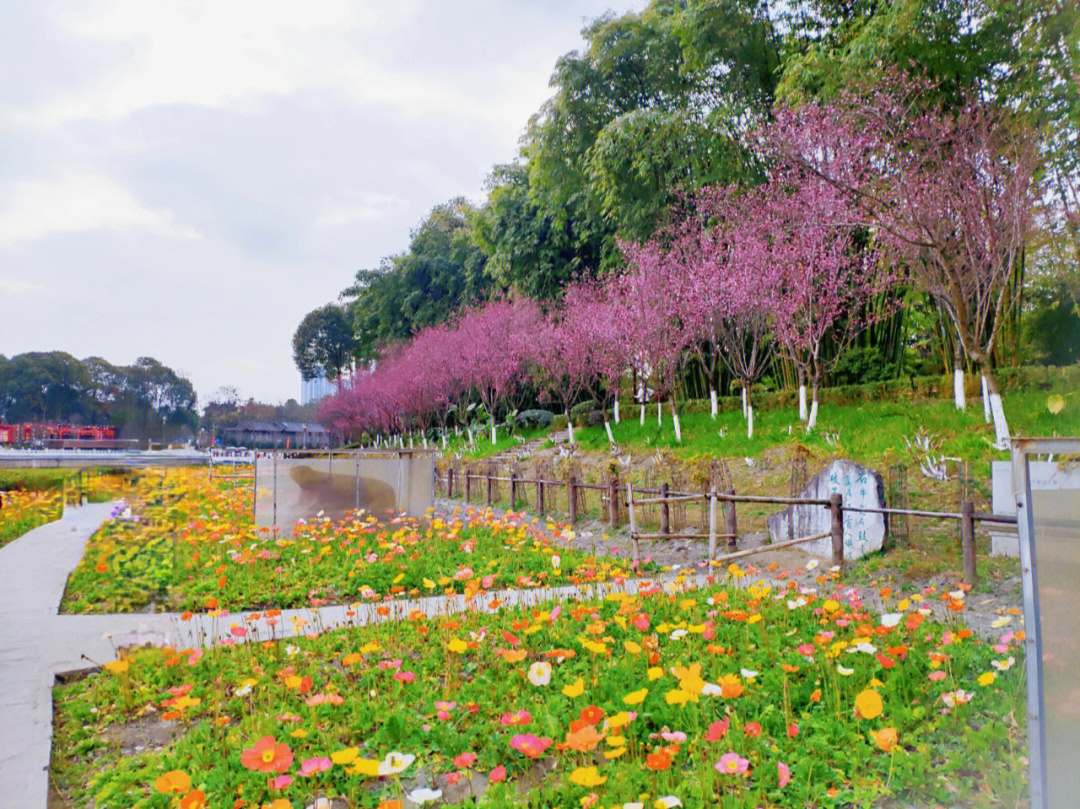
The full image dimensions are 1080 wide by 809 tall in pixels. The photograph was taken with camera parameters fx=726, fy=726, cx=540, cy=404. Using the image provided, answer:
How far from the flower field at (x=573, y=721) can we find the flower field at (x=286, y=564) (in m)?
0.91

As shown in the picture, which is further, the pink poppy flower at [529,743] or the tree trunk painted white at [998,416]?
the tree trunk painted white at [998,416]

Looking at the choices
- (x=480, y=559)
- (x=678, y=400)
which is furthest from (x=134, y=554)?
(x=678, y=400)

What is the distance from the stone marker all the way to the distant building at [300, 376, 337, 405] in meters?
51.8

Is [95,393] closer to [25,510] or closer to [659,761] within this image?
[25,510]

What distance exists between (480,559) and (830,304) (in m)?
10.7

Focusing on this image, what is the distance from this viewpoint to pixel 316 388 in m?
66.6

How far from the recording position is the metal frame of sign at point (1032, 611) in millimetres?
2006

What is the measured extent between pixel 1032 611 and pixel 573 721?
160 centimetres

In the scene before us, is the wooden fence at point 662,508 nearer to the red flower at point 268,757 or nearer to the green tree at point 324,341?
the red flower at point 268,757

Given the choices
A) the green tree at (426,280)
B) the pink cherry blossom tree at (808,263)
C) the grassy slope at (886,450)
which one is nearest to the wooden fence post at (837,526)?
the grassy slope at (886,450)

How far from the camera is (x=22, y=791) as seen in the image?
2914mm

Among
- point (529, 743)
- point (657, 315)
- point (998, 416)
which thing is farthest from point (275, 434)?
point (529, 743)

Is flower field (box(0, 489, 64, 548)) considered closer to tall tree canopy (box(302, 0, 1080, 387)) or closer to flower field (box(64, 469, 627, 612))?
flower field (box(64, 469, 627, 612))

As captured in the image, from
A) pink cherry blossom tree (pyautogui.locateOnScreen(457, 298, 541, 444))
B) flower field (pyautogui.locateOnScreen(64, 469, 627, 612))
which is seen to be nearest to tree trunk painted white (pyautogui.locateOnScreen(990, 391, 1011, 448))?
flower field (pyautogui.locateOnScreen(64, 469, 627, 612))
